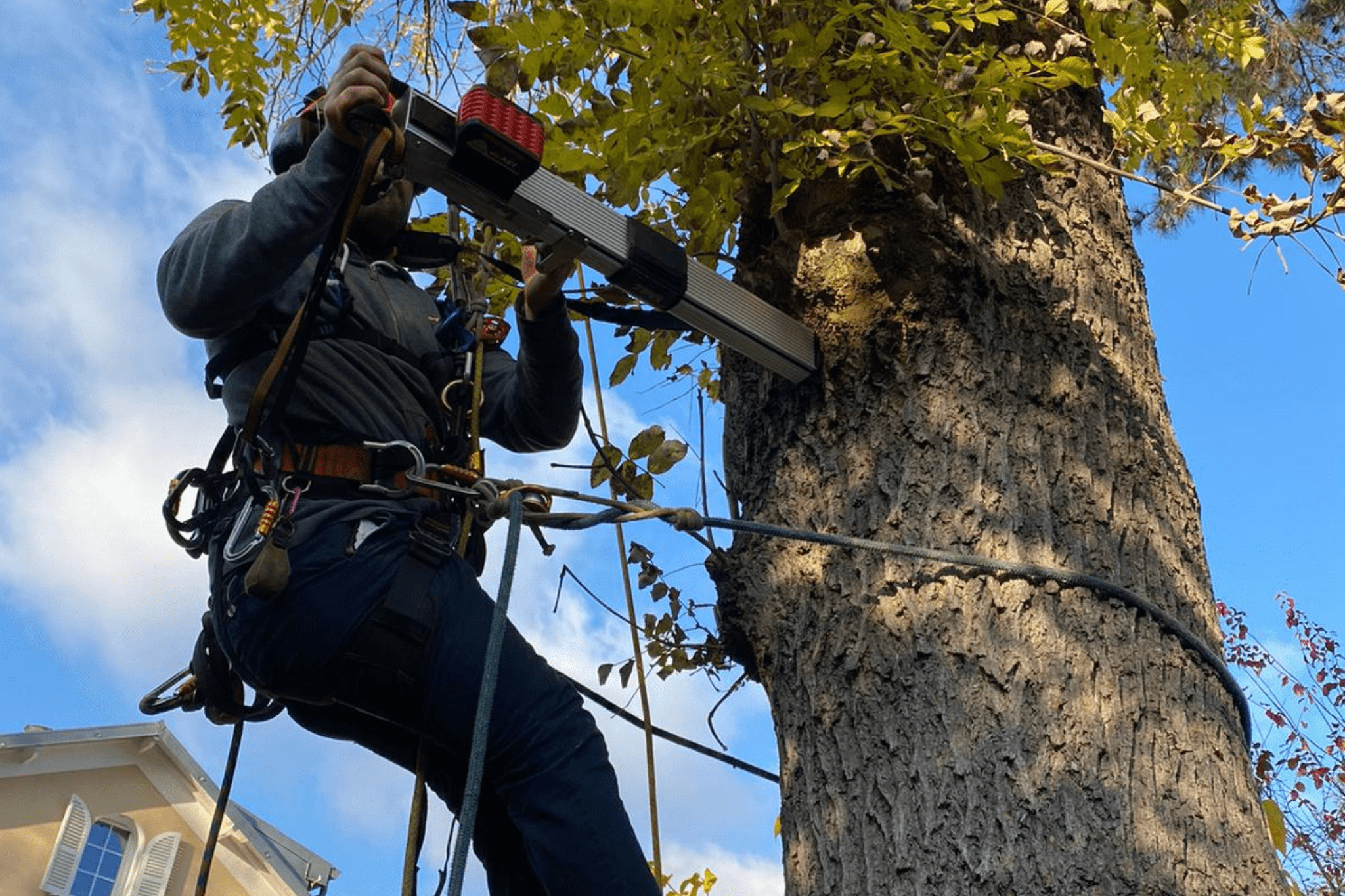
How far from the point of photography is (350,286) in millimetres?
2496

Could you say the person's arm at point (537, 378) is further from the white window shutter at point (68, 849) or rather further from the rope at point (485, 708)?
the white window shutter at point (68, 849)

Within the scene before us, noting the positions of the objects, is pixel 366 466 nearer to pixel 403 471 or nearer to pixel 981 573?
pixel 403 471

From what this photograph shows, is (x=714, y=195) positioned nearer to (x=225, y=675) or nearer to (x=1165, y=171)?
(x=225, y=675)

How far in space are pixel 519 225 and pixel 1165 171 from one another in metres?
2.64

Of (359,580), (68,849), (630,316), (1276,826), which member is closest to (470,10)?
(630,316)

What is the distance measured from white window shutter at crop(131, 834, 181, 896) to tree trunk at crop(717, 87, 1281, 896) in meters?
11.9

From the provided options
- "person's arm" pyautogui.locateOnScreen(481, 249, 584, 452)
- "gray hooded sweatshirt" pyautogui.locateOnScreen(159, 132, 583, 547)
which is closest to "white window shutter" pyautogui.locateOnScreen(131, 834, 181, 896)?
"person's arm" pyautogui.locateOnScreen(481, 249, 584, 452)

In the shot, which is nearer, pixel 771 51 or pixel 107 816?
pixel 771 51

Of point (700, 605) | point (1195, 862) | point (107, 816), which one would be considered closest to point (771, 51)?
point (700, 605)

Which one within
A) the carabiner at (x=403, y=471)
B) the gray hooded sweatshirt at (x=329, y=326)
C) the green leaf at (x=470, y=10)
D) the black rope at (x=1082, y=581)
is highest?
the green leaf at (x=470, y=10)

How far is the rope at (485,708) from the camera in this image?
5.68 feet

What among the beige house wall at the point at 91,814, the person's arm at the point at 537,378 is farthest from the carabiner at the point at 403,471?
the beige house wall at the point at 91,814

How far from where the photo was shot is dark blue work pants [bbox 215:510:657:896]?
6.85 feet

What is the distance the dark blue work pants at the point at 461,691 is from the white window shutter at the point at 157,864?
1190 cm
